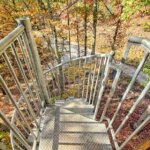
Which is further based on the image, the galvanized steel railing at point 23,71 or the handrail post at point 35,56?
the handrail post at point 35,56

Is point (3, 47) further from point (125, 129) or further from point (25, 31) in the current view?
point (125, 129)

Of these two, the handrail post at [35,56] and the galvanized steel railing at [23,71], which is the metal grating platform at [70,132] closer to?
the galvanized steel railing at [23,71]

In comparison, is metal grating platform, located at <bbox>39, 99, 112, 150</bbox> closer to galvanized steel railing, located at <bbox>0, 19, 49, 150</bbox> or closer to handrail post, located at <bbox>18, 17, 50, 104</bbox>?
galvanized steel railing, located at <bbox>0, 19, 49, 150</bbox>

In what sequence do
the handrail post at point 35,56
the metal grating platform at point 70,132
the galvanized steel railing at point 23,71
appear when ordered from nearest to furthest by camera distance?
1. the galvanized steel railing at point 23,71
2. the handrail post at point 35,56
3. the metal grating platform at point 70,132

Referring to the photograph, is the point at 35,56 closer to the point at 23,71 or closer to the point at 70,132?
the point at 23,71

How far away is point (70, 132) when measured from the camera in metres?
2.65

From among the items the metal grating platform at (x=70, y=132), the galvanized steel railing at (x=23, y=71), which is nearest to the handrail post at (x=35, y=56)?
the galvanized steel railing at (x=23, y=71)

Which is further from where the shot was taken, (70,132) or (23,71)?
(70,132)

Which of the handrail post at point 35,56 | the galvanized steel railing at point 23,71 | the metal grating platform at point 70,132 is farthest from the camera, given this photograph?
the metal grating platform at point 70,132

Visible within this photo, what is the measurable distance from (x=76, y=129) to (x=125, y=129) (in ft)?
12.9

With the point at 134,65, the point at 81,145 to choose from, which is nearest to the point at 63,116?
the point at 81,145

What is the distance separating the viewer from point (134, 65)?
36.2ft

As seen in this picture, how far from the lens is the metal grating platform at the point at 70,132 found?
2447 mm

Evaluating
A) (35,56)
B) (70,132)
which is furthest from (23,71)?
(70,132)
